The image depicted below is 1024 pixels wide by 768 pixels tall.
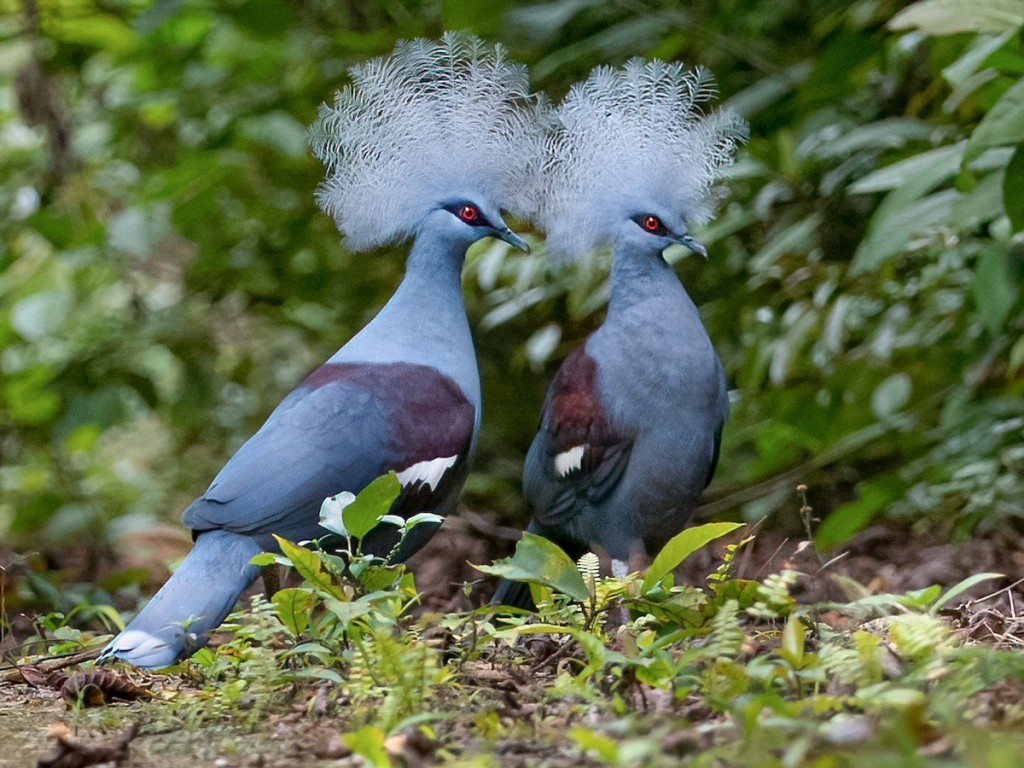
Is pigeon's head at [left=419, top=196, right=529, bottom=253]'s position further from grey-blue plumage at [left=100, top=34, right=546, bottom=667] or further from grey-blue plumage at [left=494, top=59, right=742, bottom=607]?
grey-blue plumage at [left=494, top=59, right=742, bottom=607]

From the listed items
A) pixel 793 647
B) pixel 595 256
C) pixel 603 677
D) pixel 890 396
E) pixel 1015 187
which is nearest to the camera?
pixel 793 647

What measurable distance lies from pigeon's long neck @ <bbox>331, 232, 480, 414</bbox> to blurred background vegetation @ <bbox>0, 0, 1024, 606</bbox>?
0.85 meters

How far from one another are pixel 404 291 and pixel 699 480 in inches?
36.8

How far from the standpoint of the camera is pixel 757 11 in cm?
485

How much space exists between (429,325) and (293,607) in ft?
3.74

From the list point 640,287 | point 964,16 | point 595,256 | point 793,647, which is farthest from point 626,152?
point 793,647

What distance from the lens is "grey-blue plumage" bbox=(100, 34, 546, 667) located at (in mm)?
3057

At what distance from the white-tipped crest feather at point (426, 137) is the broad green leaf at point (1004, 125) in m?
1.19

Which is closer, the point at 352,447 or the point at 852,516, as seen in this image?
the point at 352,447

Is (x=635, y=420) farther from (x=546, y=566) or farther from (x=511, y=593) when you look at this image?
(x=546, y=566)

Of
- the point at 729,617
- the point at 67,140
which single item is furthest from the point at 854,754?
the point at 67,140

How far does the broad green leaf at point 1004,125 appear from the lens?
265 centimetres

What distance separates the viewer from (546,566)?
7.75ft

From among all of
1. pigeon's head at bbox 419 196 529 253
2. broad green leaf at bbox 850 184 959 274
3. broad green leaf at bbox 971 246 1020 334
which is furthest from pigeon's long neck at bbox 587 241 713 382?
broad green leaf at bbox 971 246 1020 334
